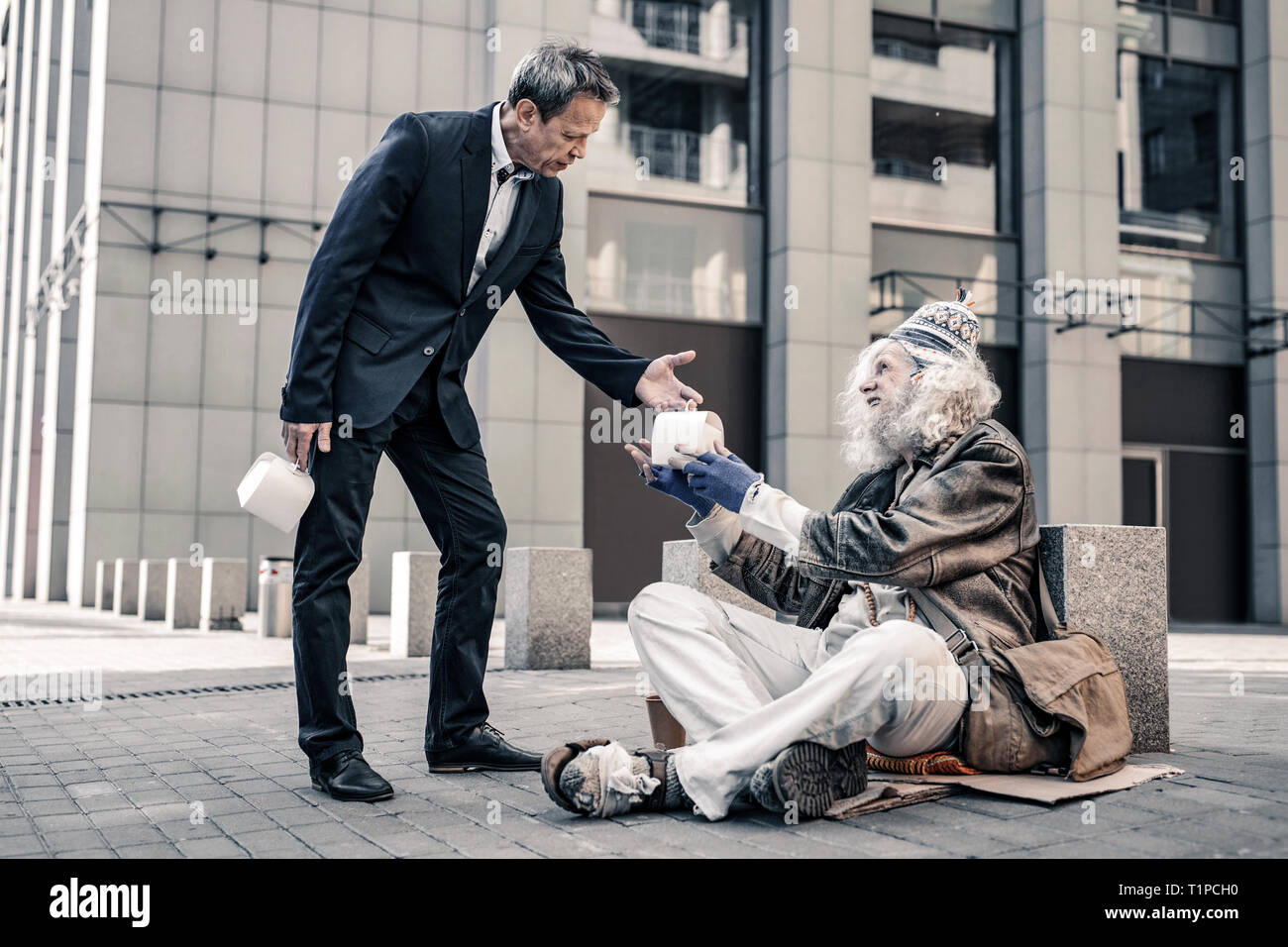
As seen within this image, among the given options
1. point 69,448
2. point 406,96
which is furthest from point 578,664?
point 69,448

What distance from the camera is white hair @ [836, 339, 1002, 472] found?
354 centimetres

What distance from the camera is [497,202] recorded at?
4047mm

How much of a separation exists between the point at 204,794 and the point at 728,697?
172cm

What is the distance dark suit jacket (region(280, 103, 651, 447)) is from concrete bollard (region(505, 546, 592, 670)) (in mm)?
4405

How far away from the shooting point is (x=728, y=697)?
3.22 m

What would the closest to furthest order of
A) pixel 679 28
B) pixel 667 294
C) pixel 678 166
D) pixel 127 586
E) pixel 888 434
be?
1. pixel 888 434
2. pixel 127 586
3. pixel 667 294
4. pixel 678 166
5. pixel 679 28

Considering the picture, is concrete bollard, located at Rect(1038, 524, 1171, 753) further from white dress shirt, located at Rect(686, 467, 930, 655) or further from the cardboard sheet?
white dress shirt, located at Rect(686, 467, 930, 655)

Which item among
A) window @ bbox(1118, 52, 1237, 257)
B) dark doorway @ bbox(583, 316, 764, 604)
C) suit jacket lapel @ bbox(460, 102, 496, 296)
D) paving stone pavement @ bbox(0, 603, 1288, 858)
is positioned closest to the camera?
paving stone pavement @ bbox(0, 603, 1288, 858)

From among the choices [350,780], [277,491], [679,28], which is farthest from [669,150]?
[350,780]

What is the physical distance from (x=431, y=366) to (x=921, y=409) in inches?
61.9

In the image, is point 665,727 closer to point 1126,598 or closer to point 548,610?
point 1126,598

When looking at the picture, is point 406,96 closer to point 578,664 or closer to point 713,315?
point 713,315

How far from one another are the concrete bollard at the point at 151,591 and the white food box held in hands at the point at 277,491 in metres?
12.4

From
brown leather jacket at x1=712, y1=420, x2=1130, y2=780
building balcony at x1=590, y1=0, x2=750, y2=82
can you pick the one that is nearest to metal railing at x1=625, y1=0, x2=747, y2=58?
building balcony at x1=590, y1=0, x2=750, y2=82
